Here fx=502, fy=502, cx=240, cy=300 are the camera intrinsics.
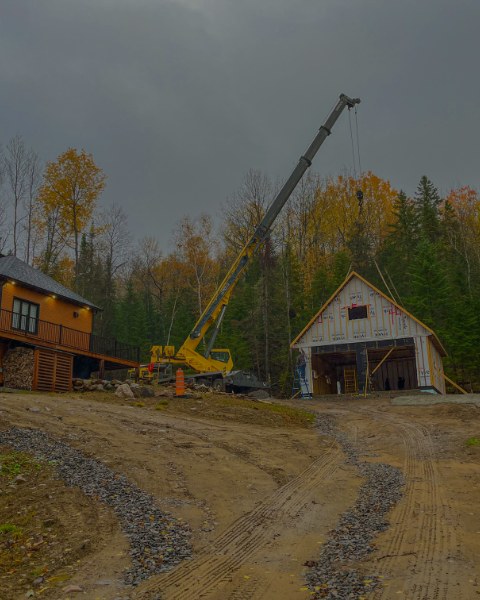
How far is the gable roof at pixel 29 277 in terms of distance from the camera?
948 inches

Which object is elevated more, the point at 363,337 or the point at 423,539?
the point at 363,337

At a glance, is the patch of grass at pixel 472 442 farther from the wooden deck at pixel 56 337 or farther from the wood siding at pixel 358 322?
the wooden deck at pixel 56 337

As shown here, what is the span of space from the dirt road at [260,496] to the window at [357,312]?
1151 cm

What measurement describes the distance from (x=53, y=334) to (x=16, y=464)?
17.1 m

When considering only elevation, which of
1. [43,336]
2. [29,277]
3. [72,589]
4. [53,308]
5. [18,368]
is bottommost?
[72,589]

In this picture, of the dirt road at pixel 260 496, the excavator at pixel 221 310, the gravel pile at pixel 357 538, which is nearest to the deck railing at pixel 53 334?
the excavator at pixel 221 310

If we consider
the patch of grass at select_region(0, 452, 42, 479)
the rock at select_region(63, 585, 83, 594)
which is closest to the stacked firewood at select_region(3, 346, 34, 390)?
the patch of grass at select_region(0, 452, 42, 479)

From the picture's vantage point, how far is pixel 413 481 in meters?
9.76

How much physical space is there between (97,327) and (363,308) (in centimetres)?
2479

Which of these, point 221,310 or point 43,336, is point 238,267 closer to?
point 221,310

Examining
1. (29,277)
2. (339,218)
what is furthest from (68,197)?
(339,218)

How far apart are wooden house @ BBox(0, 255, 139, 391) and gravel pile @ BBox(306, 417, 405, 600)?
16.0m

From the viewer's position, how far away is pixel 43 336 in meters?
24.9

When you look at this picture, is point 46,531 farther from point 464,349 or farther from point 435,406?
point 464,349
